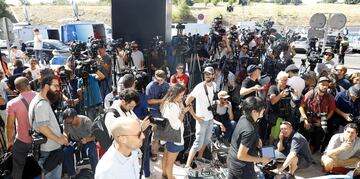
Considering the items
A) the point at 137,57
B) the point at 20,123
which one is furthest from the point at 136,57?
the point at 20,123

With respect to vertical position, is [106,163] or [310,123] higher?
[106,163]

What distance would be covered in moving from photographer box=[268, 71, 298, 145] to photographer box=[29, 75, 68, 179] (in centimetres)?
328

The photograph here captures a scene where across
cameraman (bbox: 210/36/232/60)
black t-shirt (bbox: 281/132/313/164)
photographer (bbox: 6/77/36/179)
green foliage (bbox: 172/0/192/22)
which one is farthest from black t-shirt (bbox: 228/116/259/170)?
green foliage (bbox: 172/0/192/22)

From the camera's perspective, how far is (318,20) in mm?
8289

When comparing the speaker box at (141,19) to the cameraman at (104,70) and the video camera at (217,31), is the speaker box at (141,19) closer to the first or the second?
the video camera at (217,31)

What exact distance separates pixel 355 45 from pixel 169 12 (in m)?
15.3

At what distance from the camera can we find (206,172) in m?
4.89

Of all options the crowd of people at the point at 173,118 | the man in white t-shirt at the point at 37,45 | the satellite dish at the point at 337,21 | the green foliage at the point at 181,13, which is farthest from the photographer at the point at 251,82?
the green foliage at the point at 181,13

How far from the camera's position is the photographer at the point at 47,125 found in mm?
3508

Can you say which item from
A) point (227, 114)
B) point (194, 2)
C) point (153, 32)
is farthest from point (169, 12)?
point (194, 2)

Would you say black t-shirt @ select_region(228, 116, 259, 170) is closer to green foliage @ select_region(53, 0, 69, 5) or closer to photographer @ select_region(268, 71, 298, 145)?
photographer @ select_region(268, 71, 298, 145)

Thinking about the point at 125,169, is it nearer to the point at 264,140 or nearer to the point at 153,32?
the point at 264,140

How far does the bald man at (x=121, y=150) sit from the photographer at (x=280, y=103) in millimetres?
3432

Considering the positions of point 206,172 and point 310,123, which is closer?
point 206,172
